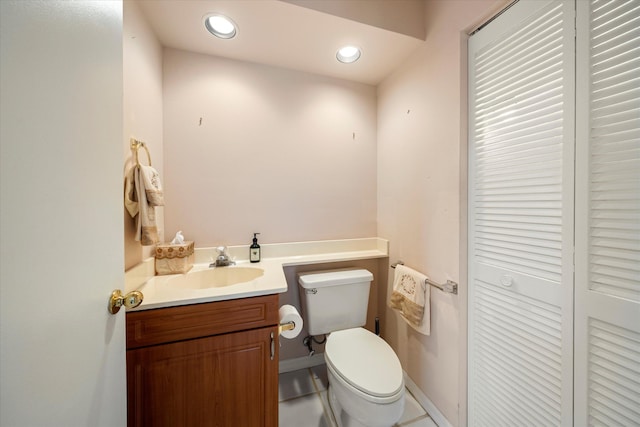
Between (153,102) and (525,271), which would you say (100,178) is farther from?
(525,271)

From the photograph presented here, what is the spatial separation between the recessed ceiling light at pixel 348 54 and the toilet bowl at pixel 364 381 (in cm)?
182

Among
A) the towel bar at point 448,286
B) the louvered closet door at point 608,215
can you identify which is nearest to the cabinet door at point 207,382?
the towel bar at point 448,286

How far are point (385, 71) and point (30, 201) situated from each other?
1.92m

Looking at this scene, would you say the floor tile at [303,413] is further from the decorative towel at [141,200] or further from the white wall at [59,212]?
the decorative towel at [141,200]

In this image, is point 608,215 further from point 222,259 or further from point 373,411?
point 222,259

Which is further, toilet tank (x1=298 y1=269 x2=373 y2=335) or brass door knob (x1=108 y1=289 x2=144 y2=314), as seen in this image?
toilet tank (x1=298 y1=269 x2=373 y2=335)

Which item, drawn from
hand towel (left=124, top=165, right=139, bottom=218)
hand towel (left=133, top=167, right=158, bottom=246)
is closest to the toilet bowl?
hand towel (left=133, top=167, right=158, bottom=246)

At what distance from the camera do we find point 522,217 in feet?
3.06

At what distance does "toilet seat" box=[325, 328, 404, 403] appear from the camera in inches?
41.1

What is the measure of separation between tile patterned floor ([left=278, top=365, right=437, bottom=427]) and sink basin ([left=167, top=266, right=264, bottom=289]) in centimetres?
83

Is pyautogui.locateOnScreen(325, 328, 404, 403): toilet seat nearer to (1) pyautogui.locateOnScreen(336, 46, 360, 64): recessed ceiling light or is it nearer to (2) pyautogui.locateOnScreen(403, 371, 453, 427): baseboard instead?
(2) pyautogui.locateOnScreen(403, 371, 453, 427): baseboard

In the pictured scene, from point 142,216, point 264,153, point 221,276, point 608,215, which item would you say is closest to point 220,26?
point 264,153

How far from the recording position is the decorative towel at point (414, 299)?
1.34 meters

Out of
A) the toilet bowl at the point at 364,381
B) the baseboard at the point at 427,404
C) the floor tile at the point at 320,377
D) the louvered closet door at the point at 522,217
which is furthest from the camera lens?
the floor tile at the point at 320,377
